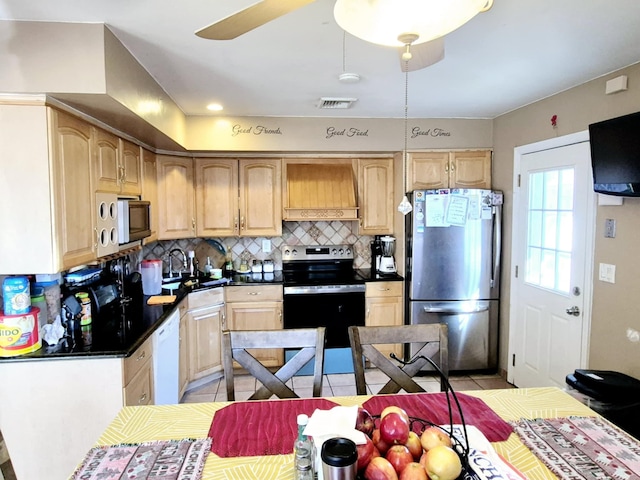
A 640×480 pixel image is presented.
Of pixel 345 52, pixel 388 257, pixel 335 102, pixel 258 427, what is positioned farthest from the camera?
pixel 388 257

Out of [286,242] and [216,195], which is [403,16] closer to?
[216,195]

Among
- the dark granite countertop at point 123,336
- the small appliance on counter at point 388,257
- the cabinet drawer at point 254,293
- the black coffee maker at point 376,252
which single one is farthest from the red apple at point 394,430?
the black coffee maker at point 376,252

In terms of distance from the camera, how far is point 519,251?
3541mm

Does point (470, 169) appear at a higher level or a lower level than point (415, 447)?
higher

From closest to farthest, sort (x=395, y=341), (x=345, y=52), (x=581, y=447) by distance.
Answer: (x=581, y=447) → (x=395, y=341) → (x=345, y=52)

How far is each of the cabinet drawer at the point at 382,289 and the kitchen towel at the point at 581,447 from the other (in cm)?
250

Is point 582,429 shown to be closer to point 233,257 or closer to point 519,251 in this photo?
point 519,251

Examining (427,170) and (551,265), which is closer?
(551,265)

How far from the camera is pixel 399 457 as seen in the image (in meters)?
0.96

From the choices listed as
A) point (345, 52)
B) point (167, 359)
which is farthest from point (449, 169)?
point (167, 359)

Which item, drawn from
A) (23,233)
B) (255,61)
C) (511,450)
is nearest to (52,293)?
(23,233)

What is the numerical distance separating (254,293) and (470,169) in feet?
7.85

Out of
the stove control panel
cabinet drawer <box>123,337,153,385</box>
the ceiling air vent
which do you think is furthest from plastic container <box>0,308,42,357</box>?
the stove control panel

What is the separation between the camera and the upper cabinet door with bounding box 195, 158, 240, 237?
4000mm
